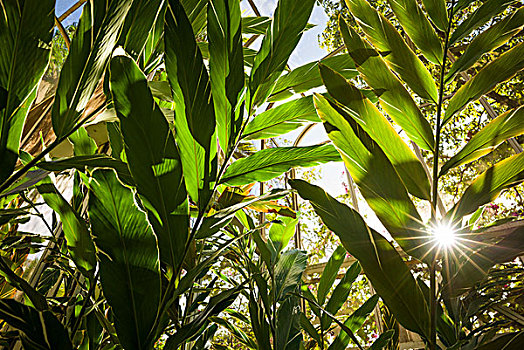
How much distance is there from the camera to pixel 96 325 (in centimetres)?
55

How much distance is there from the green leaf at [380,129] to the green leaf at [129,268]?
237 millimetres

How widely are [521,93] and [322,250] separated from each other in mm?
2612

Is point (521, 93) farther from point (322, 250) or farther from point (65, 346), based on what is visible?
point (65, 346)

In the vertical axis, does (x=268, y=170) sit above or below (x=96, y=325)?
above

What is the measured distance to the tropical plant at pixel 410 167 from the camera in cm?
33

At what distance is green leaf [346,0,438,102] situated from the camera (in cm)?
49

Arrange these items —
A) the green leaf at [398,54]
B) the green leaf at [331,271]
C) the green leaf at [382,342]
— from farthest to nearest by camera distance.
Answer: the green leaf at [331,271], the green leaf at [382,342], the green leaf at [398,54]

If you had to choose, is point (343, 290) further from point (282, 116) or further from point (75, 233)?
point (75, 233)

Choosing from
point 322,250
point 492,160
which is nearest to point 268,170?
point 492,160

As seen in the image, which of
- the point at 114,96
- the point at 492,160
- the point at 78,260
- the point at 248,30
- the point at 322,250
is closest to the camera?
the point at 114,96

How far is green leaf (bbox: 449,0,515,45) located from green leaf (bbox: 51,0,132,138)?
44cm

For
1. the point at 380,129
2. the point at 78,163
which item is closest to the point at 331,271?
the point at 380,129

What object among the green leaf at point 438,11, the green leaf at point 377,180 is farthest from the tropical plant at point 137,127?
the green leaf at point 438,11

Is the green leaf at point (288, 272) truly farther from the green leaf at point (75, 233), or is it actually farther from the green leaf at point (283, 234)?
the green leaf at point (75, 233)
